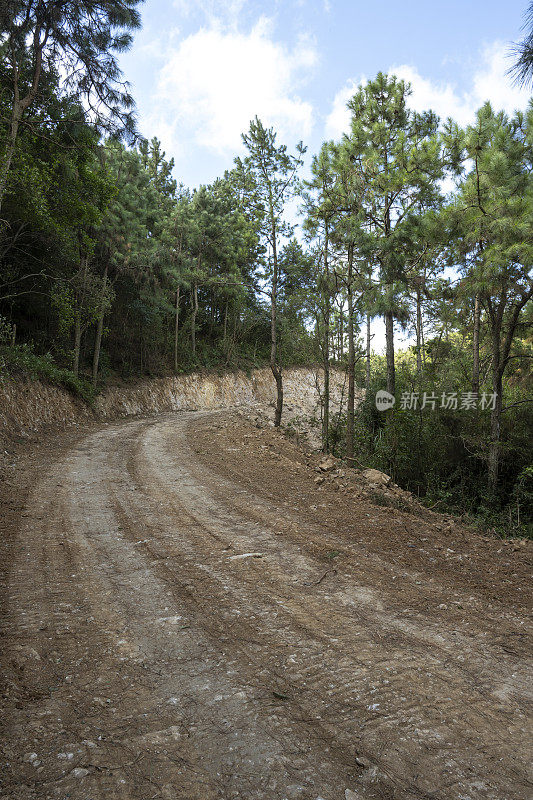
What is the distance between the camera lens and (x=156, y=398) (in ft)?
65.8

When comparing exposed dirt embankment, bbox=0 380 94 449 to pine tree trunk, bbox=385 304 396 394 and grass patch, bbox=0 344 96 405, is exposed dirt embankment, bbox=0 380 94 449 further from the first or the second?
pine tree trunk, bbox=385 304 396 394

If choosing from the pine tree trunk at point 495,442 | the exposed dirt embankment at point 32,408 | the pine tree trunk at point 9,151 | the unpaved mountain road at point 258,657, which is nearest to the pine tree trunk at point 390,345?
the pine tree trunk at point 495,442

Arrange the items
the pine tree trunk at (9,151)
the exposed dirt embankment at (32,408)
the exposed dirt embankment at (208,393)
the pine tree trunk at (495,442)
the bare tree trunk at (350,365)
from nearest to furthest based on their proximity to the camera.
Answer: the pine tree trunk at (9,151), the pine tree trunk at (495,442), the bare tree trunk at (350,365), the exposed dirt embankment at (32,408), the exposed dirt embankment at (208,393)

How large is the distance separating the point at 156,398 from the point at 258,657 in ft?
59.6

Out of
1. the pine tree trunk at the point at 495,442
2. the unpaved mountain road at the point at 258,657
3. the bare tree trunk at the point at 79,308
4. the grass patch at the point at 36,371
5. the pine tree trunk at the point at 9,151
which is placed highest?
the pine tree trunk at the point at 9,151

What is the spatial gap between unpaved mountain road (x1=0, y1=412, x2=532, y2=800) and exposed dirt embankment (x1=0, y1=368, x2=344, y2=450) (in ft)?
20.1

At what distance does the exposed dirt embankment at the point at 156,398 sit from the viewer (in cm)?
1084

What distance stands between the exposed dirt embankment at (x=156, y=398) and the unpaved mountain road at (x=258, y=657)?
20.1 feet

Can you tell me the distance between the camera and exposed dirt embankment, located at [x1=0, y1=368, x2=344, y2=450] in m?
10.8

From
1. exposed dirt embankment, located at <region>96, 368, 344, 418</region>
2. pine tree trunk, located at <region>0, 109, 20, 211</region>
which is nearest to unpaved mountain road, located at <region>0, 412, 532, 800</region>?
pine tree trunk, located at <region>0, 109, 20, 211</region>

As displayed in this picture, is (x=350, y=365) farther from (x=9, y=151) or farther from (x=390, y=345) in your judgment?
(x=9, y=151)

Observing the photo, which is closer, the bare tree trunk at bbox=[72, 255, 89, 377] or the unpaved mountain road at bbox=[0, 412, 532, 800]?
the unpaved mountain road at bbox=[0, 412, 532, 800]

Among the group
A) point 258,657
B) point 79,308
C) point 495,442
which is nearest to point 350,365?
point 495,442

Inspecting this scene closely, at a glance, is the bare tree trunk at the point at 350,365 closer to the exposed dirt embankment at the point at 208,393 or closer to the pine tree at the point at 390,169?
the pine tree at the point at 390,169
